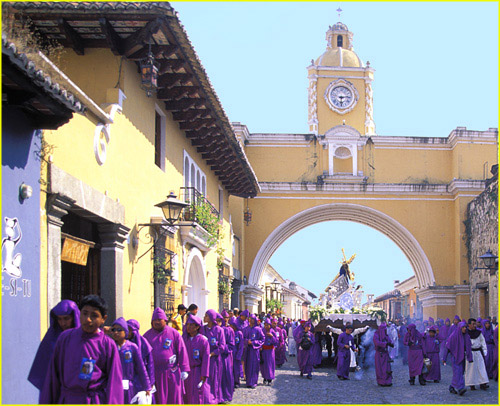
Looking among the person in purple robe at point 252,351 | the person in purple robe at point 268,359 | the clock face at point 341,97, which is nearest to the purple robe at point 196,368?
the person in purple robe at point 252,351

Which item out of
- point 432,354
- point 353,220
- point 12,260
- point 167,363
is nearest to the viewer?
point 12,260

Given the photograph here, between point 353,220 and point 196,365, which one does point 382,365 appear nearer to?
point 196,365

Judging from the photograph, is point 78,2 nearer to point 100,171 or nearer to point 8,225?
point 100,171

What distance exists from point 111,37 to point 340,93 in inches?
1114

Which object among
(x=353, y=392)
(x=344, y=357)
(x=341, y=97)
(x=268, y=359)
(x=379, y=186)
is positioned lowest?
(x=353, y=392)

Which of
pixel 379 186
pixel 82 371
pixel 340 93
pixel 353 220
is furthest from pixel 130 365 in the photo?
pixel 340 93

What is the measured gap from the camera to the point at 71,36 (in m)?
11.1

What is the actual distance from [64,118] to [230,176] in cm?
1629

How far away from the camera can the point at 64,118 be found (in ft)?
27.5

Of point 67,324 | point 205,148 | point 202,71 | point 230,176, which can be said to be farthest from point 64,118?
point 230,176

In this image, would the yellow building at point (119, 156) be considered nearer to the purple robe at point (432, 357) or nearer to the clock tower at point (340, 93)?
the purple robe at point (432, 357)

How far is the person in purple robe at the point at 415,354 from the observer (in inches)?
693

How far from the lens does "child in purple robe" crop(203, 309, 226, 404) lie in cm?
1262

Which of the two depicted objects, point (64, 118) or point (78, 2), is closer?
point (64, 118)
